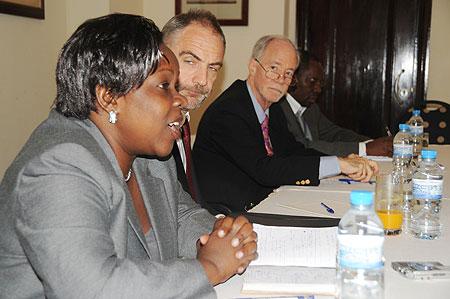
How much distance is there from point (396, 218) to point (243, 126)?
44.3 inches

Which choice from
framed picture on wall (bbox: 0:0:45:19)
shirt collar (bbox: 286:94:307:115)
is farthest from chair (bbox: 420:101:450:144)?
framed picture on wall (bbox: 0:0:45:19)

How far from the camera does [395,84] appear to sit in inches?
210

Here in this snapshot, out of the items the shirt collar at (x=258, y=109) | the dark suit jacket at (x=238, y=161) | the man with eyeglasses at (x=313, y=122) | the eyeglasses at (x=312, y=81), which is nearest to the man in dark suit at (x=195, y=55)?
the dark suit jacket at (x=238, y=161)

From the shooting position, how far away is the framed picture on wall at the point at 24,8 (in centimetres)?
320

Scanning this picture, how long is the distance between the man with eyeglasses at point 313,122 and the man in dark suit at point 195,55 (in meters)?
1.53

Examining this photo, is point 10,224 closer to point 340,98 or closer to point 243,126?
point 243,126

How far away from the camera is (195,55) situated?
7.08 feet

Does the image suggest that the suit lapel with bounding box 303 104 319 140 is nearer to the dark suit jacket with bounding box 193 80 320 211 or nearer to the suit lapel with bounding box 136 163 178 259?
the dark suit jacket with bounding box 193 80 320 211

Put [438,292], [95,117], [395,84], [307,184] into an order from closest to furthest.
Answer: [438,292] → [95,117] → [307,184] → [395,84]

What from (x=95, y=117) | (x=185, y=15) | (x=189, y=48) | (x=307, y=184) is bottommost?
(x=307, y=184)

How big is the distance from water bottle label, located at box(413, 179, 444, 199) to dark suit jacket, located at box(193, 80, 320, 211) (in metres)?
0.83


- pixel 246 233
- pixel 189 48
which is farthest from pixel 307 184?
pixel 246 233

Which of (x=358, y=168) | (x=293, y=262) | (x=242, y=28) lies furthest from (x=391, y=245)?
(x=242, y=28)

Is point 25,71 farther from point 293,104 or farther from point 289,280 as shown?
point 289,280
